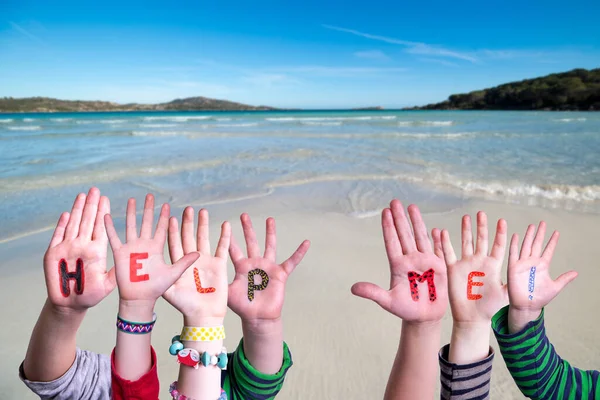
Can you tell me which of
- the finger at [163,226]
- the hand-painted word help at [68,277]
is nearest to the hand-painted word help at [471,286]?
the finger at [163,226]

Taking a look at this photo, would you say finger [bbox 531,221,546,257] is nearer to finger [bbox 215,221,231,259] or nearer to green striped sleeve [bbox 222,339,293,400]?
green striped sleeve [bbox 222,339,293,400]

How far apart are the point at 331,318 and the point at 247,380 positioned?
1.59 metres

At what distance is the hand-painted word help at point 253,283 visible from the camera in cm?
138

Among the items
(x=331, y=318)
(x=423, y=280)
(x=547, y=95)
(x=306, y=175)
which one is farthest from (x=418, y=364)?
(x=547, y=95)

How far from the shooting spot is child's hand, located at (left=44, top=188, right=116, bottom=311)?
4.20ft

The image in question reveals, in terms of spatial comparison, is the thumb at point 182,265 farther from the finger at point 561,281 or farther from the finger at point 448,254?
the finger at point 561,281

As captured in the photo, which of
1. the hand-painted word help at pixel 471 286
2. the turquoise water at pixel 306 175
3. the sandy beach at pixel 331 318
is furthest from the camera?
the turquoise water at pixel 306 175

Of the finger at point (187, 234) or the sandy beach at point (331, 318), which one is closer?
the finger at point (187, 234)

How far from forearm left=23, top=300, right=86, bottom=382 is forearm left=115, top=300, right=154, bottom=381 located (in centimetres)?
20

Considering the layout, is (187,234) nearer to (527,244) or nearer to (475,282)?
(475,282)

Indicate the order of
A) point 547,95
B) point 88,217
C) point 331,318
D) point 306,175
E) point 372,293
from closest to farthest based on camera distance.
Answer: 1. point 372,293
2. point 88,217
3. point 331,318
4. point 306,175
5. point 547,95

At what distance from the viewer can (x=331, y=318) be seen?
2875 millimetres

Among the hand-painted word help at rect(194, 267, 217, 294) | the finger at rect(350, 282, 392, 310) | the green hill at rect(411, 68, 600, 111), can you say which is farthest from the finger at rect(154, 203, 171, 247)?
the green hill at rect(411, 68, 600, 111)

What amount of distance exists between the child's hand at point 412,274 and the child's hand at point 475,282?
0.27 ft
